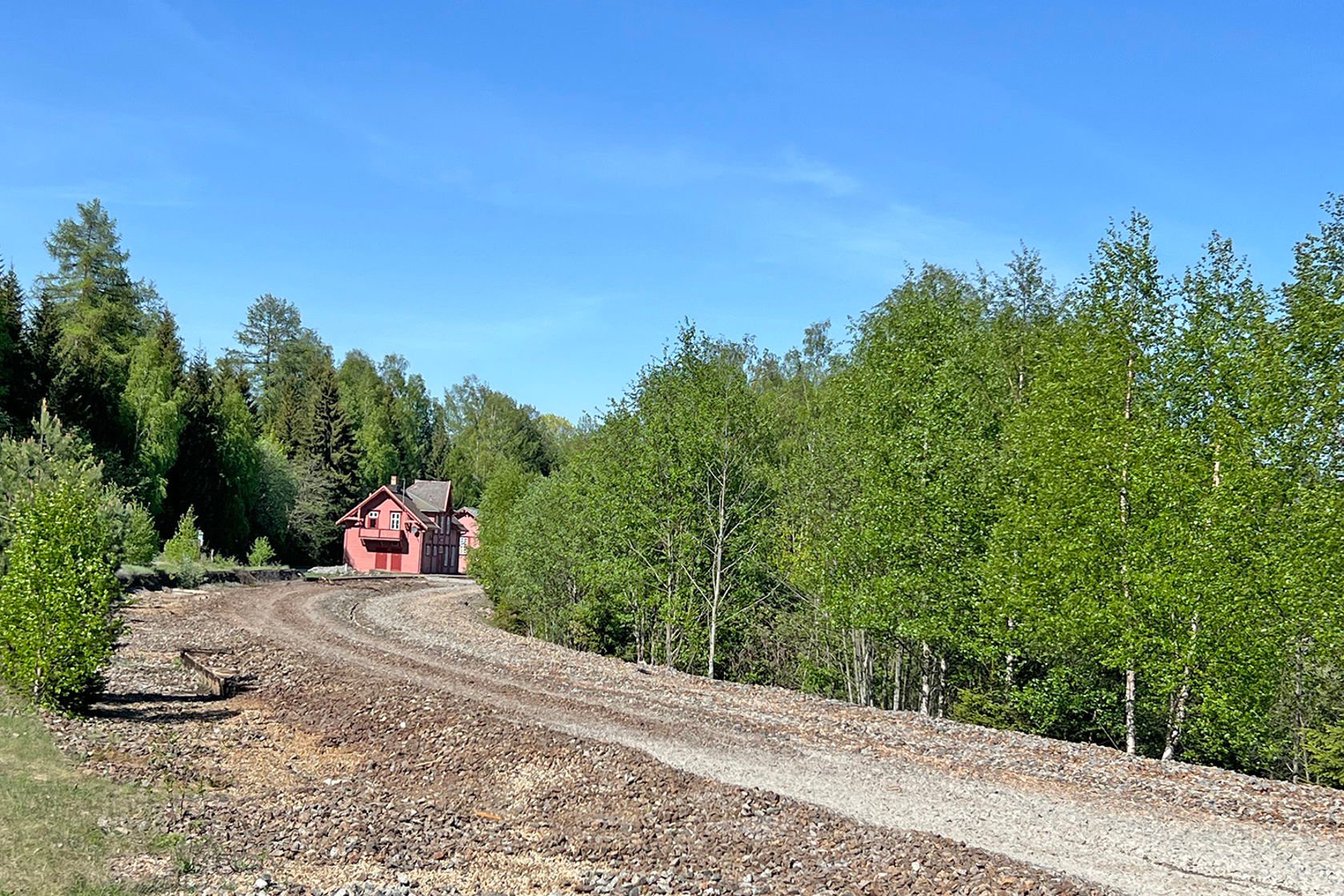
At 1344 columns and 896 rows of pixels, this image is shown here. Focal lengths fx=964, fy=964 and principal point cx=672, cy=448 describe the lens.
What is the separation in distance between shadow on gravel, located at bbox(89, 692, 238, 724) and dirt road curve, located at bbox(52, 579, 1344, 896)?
488 mm

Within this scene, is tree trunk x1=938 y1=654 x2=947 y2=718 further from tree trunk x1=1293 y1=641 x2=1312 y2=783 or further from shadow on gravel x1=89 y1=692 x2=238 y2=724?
shadow on gravel x1=89 y1=692 x2=238 y2=724

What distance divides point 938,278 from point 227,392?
53334 millimetres

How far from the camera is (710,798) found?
1055 cm

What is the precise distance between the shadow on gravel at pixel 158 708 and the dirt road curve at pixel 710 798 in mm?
488

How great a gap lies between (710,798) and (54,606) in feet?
33.1

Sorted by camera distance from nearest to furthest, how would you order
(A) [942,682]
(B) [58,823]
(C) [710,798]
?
(B) [58,823]
(C) [710,798]
(A) [942,682]

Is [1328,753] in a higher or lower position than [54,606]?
lower

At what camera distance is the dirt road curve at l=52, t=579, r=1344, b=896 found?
27.8 feet

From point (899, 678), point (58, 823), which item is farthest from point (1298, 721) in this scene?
point (58, 823)

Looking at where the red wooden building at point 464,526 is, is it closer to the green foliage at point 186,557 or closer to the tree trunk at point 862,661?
the green foliage at point 186,557

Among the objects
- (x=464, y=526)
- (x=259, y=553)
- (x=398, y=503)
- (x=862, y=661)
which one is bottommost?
(x=259, y=553)

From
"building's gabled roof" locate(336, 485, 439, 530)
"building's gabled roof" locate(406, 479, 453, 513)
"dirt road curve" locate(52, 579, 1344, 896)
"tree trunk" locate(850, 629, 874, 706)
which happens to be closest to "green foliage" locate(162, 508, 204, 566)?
"building's gabled roof" locate(336, 485, 439, 530)

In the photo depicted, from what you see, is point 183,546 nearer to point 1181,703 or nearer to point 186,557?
point 186,557

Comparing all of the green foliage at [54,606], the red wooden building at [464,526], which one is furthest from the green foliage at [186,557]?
the red wooden building at [464,526]
